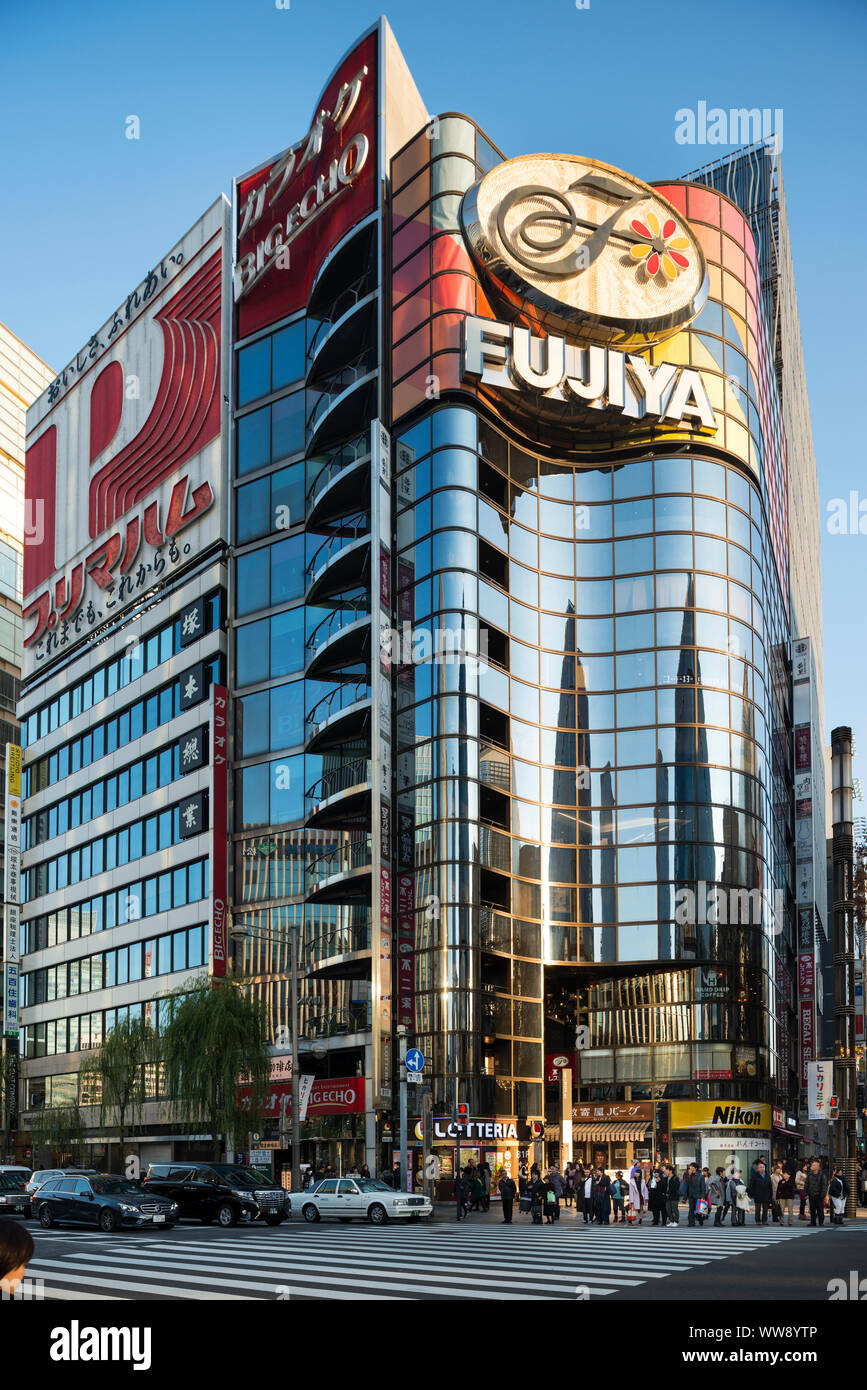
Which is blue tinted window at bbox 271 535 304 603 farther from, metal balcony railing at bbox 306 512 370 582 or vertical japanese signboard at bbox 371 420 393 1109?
vertical japanese signboard at bbox 371 420 393 1109

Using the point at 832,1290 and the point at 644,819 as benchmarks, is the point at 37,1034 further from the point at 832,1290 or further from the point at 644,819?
the point at 832,1290

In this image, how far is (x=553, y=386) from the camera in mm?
59500

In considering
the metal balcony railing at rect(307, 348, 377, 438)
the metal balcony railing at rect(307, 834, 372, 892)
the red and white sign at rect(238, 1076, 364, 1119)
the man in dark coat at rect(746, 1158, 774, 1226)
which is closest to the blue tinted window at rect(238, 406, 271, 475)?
the metal balcony railing at rect(307, 348, 377, 438)

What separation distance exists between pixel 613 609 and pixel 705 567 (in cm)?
425

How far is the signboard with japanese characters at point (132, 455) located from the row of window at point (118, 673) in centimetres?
205

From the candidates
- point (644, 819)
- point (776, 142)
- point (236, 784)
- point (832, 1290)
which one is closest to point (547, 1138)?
point (644, 819)

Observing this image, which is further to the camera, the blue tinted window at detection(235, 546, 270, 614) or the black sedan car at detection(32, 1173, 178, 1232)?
the blue tinted window at detection(235, 546, 270, 614)

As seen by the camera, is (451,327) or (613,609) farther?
(613,609)

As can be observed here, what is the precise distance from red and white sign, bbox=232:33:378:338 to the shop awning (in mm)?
37989

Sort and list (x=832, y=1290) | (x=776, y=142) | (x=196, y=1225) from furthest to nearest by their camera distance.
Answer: (x=776, y=142), (x=196, y=1225), (x=832, y=1290)

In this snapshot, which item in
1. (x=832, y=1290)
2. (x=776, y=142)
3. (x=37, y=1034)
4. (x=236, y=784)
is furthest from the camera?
(x=776, y=142)

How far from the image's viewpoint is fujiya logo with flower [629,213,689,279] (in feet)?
203

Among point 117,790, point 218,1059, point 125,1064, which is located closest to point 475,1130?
point 218,1059

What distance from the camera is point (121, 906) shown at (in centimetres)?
7356
